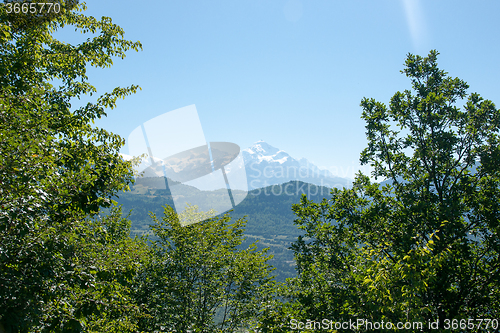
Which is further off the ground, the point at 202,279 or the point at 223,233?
the point at 223,233

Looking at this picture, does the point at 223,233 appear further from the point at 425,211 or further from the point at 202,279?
the point at 425,211

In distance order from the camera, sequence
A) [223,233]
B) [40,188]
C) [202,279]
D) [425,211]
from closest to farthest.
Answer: [40,188] < [425,211] < [202,279] < [223,233]

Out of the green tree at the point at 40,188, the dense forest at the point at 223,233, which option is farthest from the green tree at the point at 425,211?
the green tree at the point at 40,188

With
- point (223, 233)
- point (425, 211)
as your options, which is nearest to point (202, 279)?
point (223, 233)

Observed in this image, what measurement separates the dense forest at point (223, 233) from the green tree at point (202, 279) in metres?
0.09

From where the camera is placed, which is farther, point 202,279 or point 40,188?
point 202,279

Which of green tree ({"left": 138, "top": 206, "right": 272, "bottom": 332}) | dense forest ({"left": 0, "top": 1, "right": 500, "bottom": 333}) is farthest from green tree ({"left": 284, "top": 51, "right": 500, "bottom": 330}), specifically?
green tree ({"left": 138, "top": 206, "right": 272, "bottom": 332})

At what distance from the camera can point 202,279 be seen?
1570 centimetres

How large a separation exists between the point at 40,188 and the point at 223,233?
13483 mm

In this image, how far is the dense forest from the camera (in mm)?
4824

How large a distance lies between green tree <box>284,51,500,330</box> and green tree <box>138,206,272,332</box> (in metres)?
3.52

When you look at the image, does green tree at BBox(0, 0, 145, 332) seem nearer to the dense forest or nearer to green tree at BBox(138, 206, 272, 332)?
the dense forest

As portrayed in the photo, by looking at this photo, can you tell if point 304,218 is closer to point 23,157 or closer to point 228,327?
point 228,327

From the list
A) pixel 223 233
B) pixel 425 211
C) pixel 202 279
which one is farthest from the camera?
pixel 223 233
